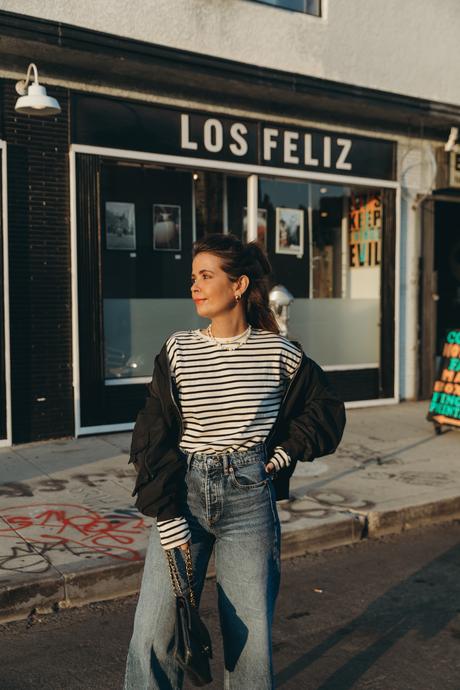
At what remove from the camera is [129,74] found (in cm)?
873

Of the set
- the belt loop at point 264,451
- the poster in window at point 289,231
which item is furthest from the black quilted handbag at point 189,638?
the poster in window at point 289,231

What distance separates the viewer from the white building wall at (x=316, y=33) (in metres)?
8.41

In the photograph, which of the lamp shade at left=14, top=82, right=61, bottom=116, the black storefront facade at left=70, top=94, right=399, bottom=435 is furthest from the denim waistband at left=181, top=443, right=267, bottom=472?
the black storefront facade at left=70, top=94, right=399, bottom=435

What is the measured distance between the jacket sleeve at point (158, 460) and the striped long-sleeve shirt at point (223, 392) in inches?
2.4

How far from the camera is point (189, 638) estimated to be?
261 cm

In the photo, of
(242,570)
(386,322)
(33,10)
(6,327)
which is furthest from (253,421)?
(386,322)

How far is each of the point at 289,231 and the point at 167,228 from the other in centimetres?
195

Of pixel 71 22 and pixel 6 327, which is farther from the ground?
pixel 71 22

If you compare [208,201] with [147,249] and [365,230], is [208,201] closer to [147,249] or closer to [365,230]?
[147,249]

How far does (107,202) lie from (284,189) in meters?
2.62

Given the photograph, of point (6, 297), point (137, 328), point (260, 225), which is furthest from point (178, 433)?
point (260, 225)

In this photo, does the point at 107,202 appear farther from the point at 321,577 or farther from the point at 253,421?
the point at 253,421

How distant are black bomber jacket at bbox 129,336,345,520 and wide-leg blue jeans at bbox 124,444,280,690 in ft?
0.32

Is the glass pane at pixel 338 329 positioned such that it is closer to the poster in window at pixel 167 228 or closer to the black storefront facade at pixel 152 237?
the black storefront facade at pixel 152 237
